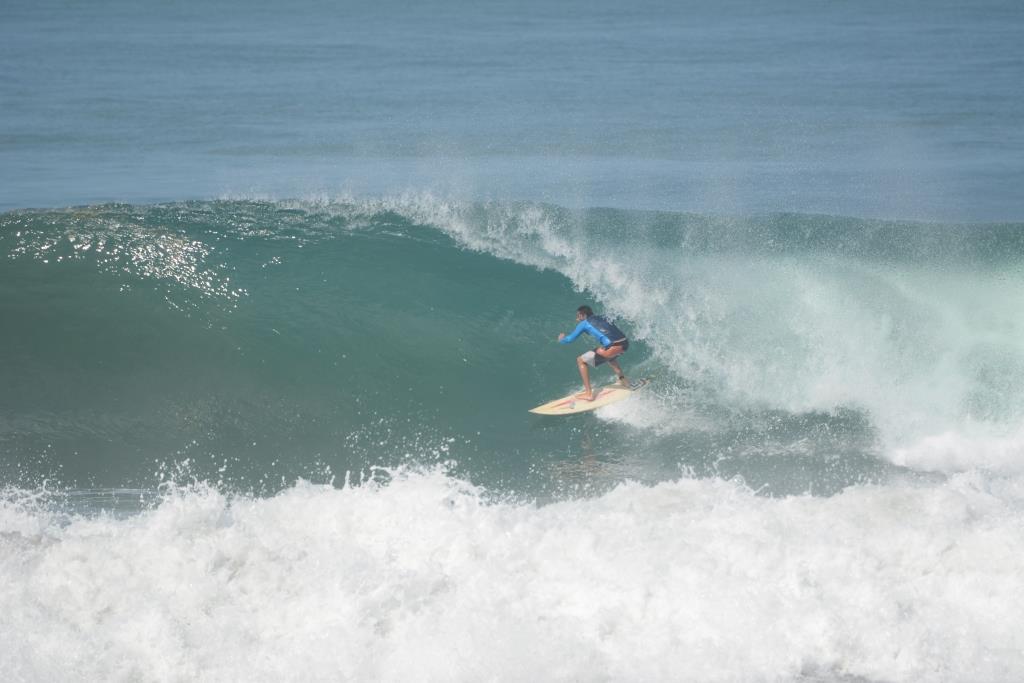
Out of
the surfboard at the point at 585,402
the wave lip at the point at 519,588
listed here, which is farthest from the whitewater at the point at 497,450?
the surfboard at the point at 585,402

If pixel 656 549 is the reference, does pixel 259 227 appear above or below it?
above

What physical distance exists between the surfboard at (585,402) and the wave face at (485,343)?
0.16 metres

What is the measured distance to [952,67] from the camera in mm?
40688

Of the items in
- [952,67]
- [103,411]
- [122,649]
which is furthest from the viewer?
[952,67]

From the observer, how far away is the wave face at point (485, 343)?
34.6 feet

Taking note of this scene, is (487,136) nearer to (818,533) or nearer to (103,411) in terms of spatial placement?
(103,411)

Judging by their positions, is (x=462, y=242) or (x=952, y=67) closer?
(x=462, y=242)

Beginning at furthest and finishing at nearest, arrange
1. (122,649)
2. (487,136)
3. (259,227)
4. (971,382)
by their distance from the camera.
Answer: (487,136) < (259,227) < (971,382) < (122,649)

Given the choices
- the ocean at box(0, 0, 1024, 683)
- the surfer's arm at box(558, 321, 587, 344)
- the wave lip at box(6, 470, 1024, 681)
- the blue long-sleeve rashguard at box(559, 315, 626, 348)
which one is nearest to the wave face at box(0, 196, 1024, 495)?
the ocean at box(0, 0, 1024, 683)

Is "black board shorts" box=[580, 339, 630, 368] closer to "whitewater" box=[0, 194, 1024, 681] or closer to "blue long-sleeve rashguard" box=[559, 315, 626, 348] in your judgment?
"blue long-sleeve rashguard" box=[559, 315, 626, 348]

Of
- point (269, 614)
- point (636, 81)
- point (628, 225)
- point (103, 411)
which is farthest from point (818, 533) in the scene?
point (636, 81)

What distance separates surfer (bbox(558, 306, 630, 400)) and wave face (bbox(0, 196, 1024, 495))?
16.1 inches

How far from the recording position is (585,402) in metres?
11.4

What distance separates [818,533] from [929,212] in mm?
12216
